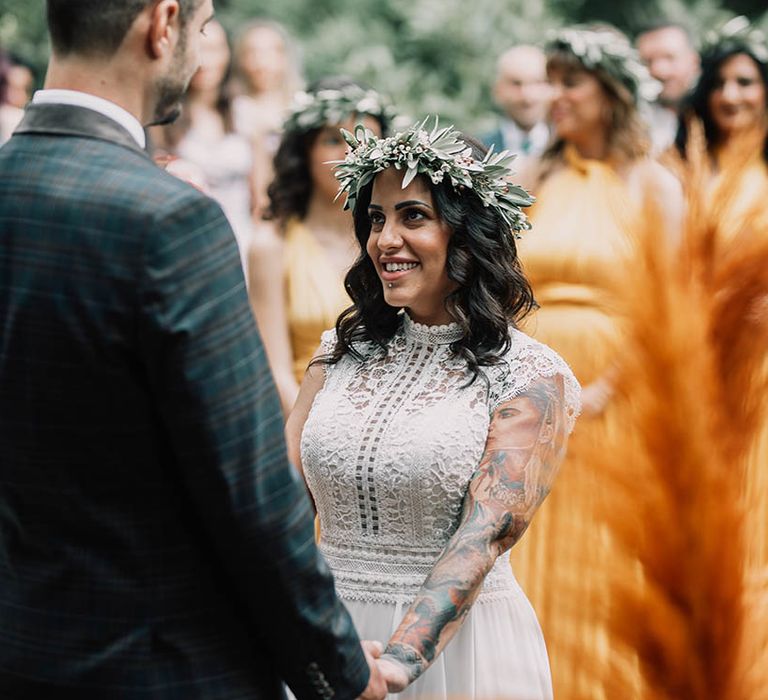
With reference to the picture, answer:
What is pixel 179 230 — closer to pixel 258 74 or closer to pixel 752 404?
pixel 752 404

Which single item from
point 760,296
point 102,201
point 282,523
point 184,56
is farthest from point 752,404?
point 184,56

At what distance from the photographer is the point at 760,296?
1435 mm

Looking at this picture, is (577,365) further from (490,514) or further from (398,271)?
(490,514)

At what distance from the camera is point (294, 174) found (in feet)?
20.3

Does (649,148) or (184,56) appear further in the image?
(649,148)

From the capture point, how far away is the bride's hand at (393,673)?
8.54 feet

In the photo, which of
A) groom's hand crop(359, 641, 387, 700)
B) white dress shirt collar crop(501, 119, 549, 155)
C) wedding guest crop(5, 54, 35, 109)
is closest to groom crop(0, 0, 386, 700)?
groom's hand crop(359, 641, 387, 700)

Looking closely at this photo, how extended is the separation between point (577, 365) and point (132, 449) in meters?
3.28

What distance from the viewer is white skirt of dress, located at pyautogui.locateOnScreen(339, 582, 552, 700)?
10.6 feet

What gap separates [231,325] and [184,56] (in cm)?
49

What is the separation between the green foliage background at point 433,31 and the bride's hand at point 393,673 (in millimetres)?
9663

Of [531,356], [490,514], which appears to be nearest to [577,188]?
[531,356]

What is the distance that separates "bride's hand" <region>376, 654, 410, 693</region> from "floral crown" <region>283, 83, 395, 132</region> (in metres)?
3.78

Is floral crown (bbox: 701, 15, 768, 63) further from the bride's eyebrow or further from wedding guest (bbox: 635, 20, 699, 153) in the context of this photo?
the bride's eyebrow
